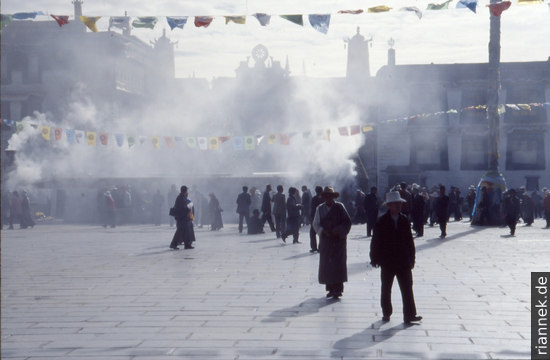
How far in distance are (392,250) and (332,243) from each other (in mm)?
1903

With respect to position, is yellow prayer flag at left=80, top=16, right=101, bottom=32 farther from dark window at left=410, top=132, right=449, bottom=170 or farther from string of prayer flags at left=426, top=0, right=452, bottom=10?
dark window at left=410, top=132, right=449, bottom=170

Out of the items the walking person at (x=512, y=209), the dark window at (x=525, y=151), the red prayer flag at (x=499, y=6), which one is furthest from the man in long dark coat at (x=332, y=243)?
the dark window at (x=525, y=151)

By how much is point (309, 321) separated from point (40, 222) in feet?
88.4

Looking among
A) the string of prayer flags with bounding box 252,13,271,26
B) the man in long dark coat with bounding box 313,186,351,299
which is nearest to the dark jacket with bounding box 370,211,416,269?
the man in long dark coat with bounding box 313,186,351,299

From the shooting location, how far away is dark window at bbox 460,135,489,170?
1820 inches

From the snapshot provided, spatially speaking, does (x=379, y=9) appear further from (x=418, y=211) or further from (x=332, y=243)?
(x=418, y=211)

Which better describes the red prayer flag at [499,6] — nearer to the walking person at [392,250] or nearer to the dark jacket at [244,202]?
the walking person at [392,250]

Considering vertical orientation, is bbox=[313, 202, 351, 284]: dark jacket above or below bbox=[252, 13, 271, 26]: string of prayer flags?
below

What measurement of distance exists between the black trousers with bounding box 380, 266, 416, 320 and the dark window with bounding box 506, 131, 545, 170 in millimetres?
39974

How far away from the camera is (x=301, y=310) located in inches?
341

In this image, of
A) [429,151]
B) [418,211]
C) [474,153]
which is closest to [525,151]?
[474,153]

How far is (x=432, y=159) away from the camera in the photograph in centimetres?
4659

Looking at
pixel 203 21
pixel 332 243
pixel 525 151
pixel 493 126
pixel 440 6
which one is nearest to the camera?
pixel 332 243

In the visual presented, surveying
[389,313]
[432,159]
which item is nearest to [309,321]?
[389,313]
